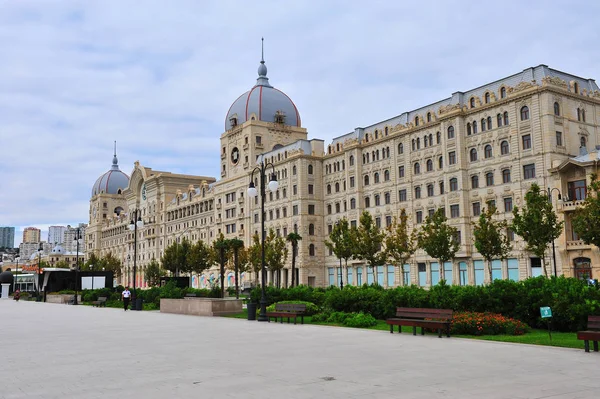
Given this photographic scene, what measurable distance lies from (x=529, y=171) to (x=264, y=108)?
4732 cm

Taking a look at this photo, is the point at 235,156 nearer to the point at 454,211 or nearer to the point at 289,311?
the point at 454,211

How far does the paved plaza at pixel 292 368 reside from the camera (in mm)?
9805

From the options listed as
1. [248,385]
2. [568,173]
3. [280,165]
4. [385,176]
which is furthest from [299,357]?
[280,165]

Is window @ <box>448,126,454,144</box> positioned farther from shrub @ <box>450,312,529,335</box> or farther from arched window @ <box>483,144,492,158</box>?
shrub @ <box>450,312,529,335</box>

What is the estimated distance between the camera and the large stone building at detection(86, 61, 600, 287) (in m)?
51.7

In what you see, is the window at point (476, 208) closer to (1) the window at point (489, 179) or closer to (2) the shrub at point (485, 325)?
(1) the window at point (489, 179)

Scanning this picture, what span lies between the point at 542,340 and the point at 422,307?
5.26 meters

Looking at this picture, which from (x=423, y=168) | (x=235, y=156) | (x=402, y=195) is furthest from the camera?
(x=235, y=156)

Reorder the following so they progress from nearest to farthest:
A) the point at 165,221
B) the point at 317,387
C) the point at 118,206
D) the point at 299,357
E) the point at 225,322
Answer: the point at 317,387, the point at 299,357, the point at 225,322, the point at 165,221, the point at 118,206

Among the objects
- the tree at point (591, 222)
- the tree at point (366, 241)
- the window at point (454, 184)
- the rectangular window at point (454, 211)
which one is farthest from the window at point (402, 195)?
the tree at point (591, 222)

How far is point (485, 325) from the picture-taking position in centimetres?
1827

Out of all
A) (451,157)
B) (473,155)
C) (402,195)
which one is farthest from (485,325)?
(402,195)

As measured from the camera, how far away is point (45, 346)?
17.6 m

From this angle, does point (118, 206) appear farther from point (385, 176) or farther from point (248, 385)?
point (248, 385)
